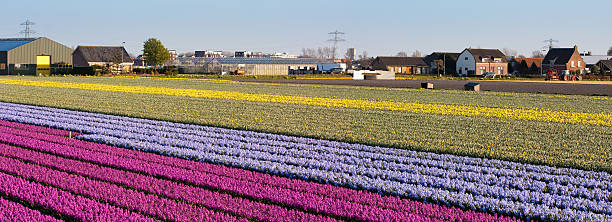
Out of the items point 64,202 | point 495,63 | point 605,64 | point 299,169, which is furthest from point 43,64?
point 605,64

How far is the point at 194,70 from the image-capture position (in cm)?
9969

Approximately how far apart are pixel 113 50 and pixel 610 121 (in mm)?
100122

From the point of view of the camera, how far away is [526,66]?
4363 inches

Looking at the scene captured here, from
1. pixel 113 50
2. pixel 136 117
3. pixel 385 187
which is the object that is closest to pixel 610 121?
pixel 385 187

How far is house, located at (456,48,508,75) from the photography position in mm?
111625

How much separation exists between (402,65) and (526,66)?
24911 millimetres

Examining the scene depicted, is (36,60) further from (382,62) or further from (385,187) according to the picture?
(385,187)

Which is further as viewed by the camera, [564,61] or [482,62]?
[482,62]

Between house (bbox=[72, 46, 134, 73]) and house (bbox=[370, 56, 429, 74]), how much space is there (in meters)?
49.5

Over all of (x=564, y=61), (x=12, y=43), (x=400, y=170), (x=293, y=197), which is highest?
(x=12, y=43)

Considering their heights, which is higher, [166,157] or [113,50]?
[113,50]

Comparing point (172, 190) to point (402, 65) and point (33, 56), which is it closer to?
point (33, 56)

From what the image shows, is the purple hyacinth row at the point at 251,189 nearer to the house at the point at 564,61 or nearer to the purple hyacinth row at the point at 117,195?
the purple hyacinth row at the point at 117,195

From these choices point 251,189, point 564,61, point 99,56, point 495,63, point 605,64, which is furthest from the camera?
point 495,63
